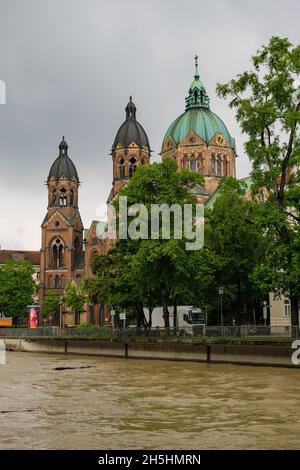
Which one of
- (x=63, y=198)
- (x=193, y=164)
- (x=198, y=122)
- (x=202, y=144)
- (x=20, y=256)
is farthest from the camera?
(x=20, y=256)

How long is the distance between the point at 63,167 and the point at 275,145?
86.1 m

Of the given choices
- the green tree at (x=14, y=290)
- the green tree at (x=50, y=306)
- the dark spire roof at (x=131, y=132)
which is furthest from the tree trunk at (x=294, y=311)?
the green tree at (x=50, y=306)

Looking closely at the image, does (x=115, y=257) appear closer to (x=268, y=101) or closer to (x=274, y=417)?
(x=268, y=101)

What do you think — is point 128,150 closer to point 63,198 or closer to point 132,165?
point 132,165

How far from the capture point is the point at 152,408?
2048 cm

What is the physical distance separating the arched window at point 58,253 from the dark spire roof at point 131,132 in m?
20.5

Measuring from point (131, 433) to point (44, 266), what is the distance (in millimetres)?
101368

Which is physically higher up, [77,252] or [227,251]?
[77,252]

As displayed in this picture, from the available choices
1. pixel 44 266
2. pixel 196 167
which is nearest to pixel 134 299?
pixel 196 167

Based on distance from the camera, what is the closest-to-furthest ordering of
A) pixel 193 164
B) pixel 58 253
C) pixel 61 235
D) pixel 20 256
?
1. pixel 193 164
2. pixel 61 235
3. pixel 58 253
4. pixel 20 256

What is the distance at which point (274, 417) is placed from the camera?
18266 mm

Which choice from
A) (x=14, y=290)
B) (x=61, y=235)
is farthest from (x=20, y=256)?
(x=14, y=290)

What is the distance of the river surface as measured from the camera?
15.0 metres

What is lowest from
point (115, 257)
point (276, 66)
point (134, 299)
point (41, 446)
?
point (41, 446)
